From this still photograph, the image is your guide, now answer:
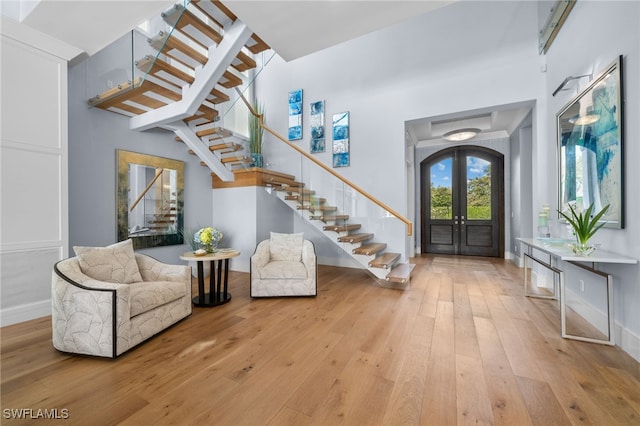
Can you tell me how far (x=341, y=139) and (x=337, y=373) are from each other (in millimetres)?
4804

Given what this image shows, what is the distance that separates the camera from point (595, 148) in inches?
103

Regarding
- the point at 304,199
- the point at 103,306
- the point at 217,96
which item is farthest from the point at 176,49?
the point at 304,199

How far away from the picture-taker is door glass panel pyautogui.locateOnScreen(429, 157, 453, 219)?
23.1ft

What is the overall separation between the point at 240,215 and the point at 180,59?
2.82m

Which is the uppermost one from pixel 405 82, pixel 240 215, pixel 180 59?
pixel 405 82

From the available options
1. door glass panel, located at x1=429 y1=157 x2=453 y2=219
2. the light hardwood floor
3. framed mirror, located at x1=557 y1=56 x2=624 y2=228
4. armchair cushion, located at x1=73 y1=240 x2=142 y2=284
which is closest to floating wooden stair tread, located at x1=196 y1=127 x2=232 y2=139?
armchair cushion, located at x1=73 y1=240 x2=142 y2=284

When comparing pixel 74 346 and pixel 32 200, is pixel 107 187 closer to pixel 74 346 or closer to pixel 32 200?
pixel 32 200

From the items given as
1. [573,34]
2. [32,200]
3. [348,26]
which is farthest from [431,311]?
[32,200]

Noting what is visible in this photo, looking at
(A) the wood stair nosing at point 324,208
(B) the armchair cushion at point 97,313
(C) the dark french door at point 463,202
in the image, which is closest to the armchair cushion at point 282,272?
(B) the armchair cushion at point 97,313

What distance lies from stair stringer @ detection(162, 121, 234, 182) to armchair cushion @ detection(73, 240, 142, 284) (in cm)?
218

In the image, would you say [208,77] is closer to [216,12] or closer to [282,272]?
[216,12]

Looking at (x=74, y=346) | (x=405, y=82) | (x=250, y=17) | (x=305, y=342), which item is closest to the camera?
(x=74, y=346)

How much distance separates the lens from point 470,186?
680 centimetres

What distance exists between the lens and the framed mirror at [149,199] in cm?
413
